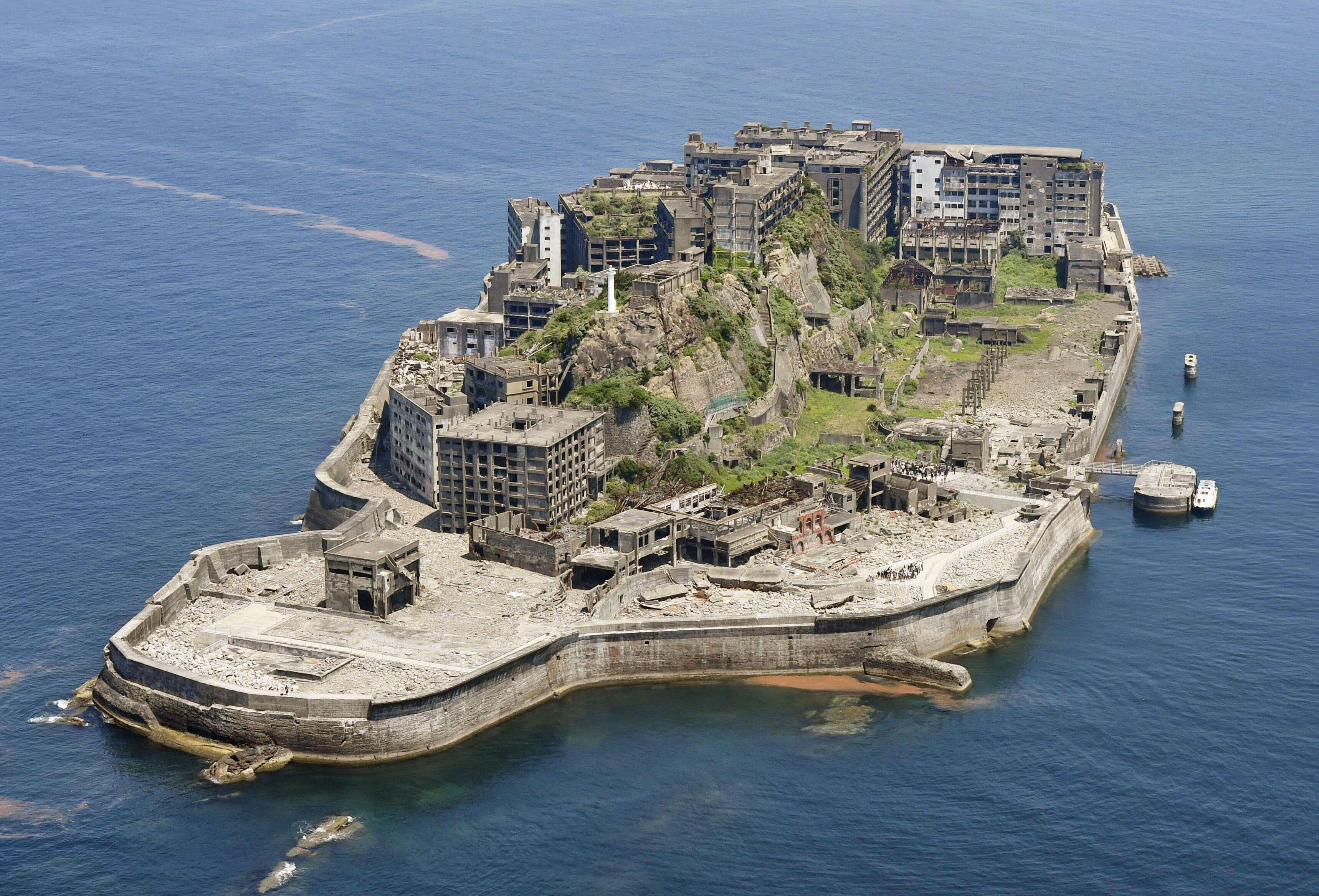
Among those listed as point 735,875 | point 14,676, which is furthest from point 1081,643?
point 14,676

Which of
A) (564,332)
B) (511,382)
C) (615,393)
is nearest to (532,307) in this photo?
(564,332)

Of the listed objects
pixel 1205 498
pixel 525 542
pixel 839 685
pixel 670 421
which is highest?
pixel 670 421

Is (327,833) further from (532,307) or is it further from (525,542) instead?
Answer: (532,307)

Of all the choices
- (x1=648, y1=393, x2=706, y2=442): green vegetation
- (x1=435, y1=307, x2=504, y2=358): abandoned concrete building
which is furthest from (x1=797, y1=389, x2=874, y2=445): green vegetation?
(x1=435, y1=307, x2=504, y2=358): abandoned concrete building

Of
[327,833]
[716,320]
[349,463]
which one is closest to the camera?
[327,833]

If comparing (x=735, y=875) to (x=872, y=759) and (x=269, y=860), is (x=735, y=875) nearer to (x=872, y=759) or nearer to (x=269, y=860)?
(x=872, y=759)

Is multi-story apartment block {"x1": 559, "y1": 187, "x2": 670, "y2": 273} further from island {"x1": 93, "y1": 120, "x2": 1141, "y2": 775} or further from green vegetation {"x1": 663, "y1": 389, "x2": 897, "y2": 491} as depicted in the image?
green vegetation {"x1": 663, "y1": 389, "x2": 897, "y2": 491}

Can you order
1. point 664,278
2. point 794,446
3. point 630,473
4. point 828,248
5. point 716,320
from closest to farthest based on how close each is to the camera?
1. point 630,473
2. point 664,278
3. point 794,446
4. point 716,320
5. point 828,248
